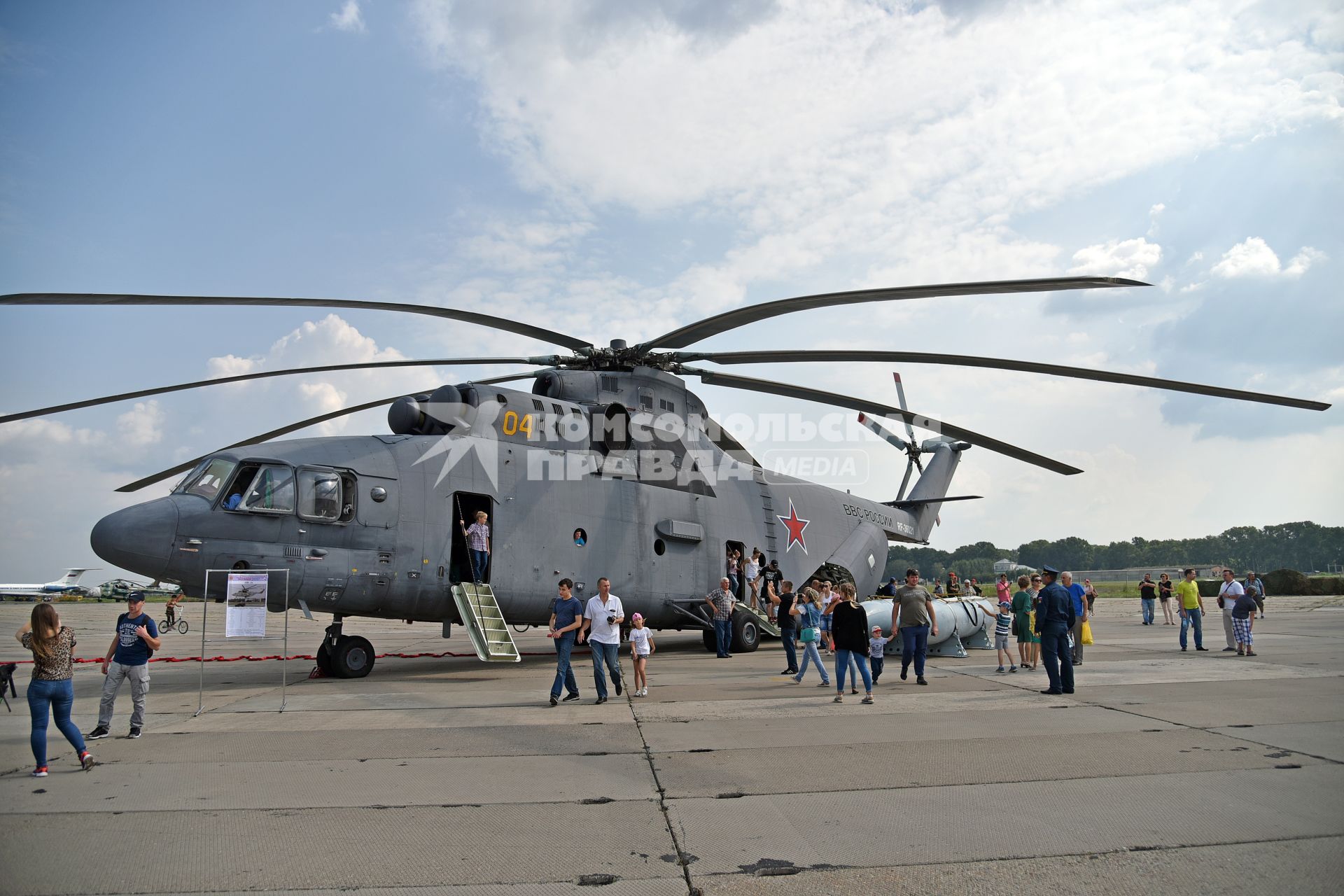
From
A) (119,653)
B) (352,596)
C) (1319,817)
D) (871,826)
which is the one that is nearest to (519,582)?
(352,596)

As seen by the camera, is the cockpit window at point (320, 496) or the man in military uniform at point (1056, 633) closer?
the man in military uniform at point (1056, 633)

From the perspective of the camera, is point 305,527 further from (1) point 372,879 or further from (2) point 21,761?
(1) point 372,879

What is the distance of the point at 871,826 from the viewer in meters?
5.00

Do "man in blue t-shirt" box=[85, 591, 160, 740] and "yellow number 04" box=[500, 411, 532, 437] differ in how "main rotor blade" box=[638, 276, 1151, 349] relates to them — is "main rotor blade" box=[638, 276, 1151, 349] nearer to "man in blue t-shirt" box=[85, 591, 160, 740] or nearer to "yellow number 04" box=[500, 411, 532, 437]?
"yellow number 04" box=[500, 411, 532, 437]

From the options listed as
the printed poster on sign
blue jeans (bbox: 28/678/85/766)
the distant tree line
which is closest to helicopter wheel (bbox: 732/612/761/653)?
the printed poster on sign

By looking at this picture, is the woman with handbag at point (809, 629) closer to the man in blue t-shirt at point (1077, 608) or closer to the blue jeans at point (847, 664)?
the blue jeans at point (847, 664)

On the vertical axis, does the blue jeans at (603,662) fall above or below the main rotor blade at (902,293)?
Answer: below

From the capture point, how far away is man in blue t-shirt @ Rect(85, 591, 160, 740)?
7.77 metres

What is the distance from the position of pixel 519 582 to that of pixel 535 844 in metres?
8.81

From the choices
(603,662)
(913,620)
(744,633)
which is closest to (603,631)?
(603,662)

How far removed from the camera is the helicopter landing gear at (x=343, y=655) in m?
12.5

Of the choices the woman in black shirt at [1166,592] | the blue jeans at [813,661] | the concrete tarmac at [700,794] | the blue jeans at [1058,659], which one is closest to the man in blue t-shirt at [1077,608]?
the blue jeans at [1058,659]

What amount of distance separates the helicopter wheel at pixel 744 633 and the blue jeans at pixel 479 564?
602 cm

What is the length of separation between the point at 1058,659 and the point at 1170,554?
548ft
